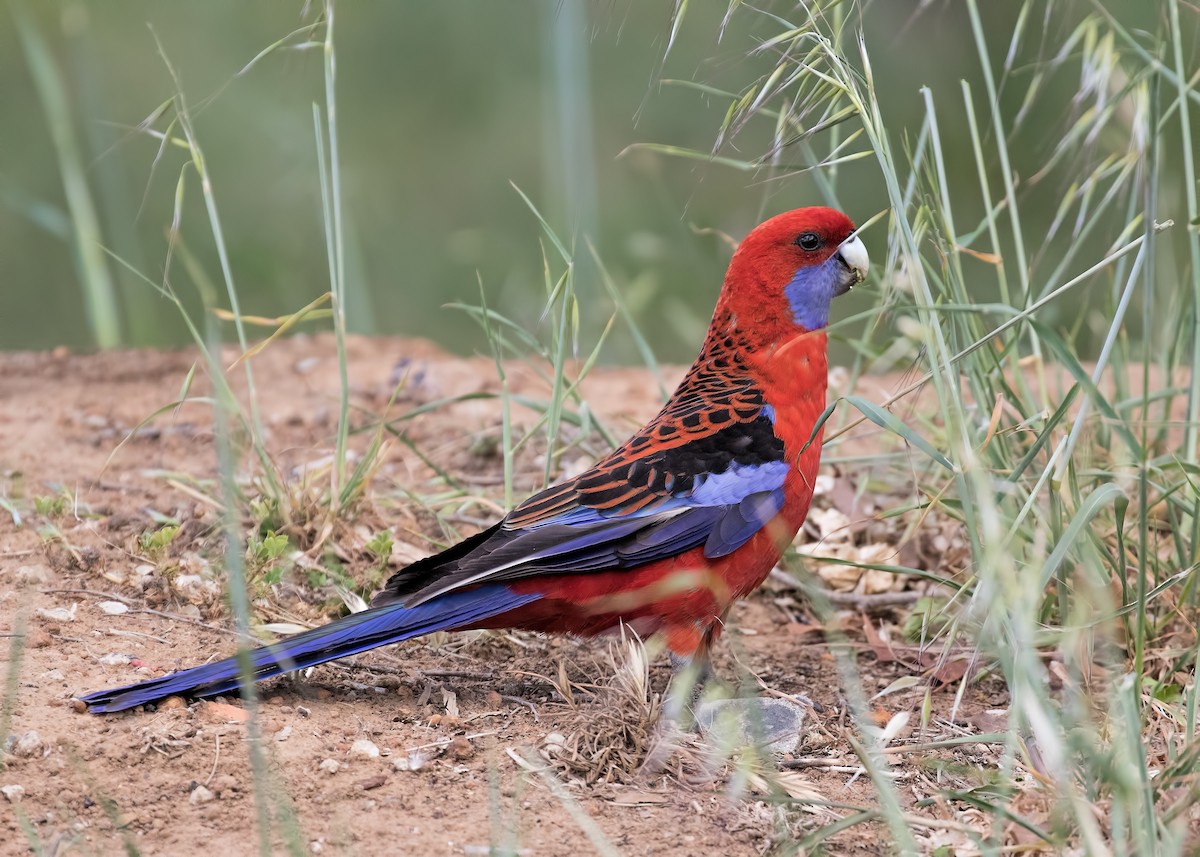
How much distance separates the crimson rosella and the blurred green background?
3015 millimetres

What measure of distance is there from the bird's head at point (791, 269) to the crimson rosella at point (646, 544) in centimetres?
7

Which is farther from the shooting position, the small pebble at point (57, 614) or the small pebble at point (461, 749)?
the small pebble at point (57, 614)

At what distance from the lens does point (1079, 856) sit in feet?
6.45

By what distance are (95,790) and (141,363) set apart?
2.81 metres

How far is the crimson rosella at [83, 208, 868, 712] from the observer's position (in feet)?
8.63

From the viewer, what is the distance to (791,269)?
10.6 ft

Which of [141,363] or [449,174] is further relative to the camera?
[449,174]

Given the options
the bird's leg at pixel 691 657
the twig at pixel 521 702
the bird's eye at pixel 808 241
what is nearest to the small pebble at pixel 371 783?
the twig at pixel 521 702

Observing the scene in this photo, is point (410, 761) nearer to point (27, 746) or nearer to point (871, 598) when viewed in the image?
point (27, 746)

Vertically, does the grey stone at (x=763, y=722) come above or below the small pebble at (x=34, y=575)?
below

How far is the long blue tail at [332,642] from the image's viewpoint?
2.47 meters

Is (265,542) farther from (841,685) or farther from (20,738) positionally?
(841,685)

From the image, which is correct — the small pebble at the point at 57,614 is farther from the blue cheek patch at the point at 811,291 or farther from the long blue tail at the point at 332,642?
the blue cheek patch at the point at 811,291

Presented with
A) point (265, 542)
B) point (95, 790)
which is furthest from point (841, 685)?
point (95, 790)
